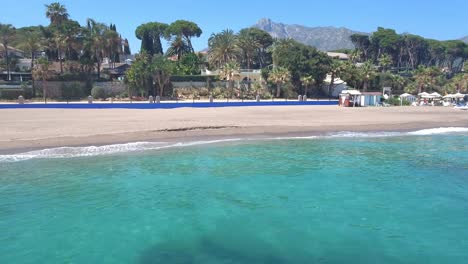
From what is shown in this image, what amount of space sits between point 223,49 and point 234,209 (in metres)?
56.6

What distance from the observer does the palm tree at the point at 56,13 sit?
64.1 m

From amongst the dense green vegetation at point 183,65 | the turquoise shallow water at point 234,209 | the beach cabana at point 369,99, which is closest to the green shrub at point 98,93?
the dense green vegetation at point 183,65

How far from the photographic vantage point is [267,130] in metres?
29.5

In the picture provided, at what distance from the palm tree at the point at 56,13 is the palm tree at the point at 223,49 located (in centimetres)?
2482

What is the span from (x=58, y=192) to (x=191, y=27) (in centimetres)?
8329

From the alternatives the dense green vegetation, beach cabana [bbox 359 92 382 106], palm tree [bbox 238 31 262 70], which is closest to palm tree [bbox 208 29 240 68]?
the dense green vegetation

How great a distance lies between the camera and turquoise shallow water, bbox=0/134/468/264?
960cm

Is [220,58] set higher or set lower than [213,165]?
higher

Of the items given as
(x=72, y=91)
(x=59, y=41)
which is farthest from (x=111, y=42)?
(x=72, y=91)

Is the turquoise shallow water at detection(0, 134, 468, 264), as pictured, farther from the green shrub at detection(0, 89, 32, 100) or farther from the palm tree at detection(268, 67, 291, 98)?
the palm tree at detection(268, 67, 291, 98)

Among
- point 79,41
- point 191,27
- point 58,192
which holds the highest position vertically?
point 191,27

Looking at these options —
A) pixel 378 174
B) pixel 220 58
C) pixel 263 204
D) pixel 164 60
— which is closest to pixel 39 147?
pixel 263 204

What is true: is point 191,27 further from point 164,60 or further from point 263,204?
point 263,204

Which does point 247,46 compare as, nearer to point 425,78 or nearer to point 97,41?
point 97,41
